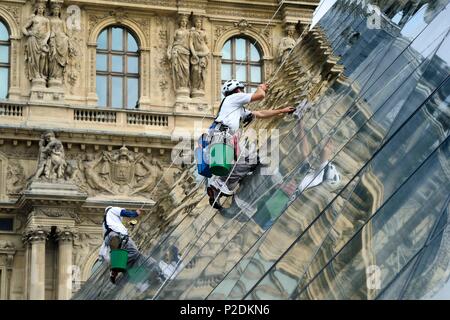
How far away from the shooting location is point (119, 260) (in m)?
15.6

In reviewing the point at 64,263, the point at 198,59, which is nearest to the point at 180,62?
the point at 198,59

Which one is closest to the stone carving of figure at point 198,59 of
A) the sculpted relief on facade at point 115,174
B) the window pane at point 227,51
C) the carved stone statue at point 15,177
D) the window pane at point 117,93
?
the window pane at point 227,51

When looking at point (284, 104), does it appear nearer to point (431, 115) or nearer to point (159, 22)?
point (431, 115)

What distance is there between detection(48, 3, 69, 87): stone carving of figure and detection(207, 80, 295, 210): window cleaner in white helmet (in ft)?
58.9

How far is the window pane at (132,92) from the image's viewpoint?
32844mm

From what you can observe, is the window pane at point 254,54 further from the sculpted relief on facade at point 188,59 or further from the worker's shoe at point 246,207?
the worker's shoe at point 246,207

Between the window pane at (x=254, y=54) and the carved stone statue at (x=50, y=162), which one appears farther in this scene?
the window pane at (x=254, y=54)

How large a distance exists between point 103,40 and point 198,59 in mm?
2171

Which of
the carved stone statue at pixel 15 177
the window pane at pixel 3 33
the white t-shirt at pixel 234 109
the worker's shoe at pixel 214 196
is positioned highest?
the window pane at pixel 3 33

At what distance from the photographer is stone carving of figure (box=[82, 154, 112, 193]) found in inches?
1236

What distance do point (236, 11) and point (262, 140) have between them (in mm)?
18161

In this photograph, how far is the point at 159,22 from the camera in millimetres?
33438

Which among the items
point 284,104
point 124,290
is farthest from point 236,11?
point 124,290

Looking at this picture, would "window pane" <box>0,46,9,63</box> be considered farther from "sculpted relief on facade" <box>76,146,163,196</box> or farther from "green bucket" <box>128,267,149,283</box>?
"green bucket" <box>128,267,149,283</box>
